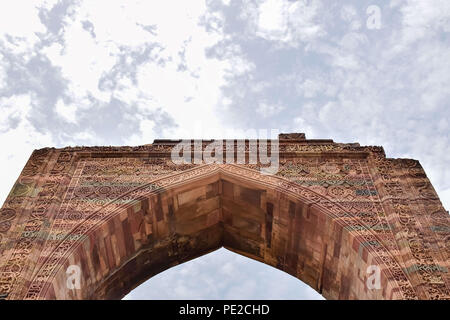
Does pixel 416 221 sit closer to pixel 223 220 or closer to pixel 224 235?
pixel 223 220

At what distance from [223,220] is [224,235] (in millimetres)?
398

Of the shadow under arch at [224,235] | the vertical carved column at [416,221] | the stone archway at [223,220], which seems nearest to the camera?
the vertical carved column at [416,221]

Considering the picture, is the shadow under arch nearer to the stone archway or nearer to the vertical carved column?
the stone archway

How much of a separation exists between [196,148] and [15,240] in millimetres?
4068

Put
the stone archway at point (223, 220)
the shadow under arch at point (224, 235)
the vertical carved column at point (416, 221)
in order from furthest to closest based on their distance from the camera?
the shadow under arch at point (224, 235)
the stone archway at point (223, 220)
the vertical carved column at point (416, 221)

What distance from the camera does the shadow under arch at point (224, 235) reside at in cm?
916

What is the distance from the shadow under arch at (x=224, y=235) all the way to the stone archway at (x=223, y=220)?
2cm

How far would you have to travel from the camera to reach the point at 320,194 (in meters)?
9.91

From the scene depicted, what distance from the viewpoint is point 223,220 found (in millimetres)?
11375

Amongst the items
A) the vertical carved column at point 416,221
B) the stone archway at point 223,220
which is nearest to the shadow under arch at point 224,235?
the stone archway at point 223,220

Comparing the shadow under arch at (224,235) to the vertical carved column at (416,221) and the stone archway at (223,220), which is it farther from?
the vertical carved column at (416,221)

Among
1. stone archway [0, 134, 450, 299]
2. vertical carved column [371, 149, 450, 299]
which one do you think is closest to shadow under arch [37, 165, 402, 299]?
stone archway [0, 134, 450, 299]

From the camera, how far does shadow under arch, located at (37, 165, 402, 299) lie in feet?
30.1

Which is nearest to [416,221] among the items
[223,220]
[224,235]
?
[223,220]
